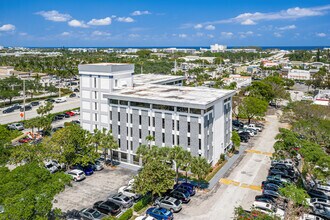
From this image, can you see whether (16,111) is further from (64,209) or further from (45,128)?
(64,209)

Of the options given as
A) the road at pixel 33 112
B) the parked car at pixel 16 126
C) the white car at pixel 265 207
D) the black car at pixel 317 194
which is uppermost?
the road at pixel 33 112

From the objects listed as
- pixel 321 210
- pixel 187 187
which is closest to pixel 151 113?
pixel 187 187

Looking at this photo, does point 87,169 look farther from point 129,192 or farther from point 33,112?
point 33,112

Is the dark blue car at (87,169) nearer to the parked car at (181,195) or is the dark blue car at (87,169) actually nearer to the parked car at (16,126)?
the parked car at (181,195)

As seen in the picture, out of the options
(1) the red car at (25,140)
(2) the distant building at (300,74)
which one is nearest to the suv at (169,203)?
(1) the red car at (25,140)

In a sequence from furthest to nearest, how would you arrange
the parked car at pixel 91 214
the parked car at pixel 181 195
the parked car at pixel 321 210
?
1. the parked car at pixel 181 195
2. the parked car at pixel 321 210
3. the parked car at pixel 91 214

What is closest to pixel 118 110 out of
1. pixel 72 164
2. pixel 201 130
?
pixel 72 164
